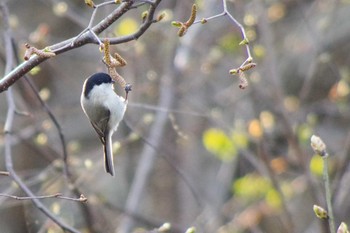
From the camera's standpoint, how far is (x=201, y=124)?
580cm

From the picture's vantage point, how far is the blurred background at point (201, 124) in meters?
4.27

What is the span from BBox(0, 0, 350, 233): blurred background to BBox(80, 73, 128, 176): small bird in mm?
679

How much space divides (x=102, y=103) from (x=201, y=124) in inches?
130

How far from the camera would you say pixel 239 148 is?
4535 millimetres

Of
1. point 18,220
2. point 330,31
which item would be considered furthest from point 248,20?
point 18,220

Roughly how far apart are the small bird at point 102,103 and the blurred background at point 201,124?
0.68m

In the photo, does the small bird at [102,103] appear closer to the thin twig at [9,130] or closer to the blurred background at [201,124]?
the thin twig at [9,130]

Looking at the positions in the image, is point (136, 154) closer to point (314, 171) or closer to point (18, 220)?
point (18, 220)

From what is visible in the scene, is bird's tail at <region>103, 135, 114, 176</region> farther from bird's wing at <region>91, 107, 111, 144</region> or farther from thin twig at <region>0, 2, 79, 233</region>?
thin twig at <region>0, 2, 79, 233</region>

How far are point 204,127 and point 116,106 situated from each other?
3.31 m

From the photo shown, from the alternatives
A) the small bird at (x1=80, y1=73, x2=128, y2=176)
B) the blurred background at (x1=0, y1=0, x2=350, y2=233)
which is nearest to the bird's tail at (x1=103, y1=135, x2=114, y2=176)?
the small bird at (x1=80, y1=73, x2=128, y2=176)

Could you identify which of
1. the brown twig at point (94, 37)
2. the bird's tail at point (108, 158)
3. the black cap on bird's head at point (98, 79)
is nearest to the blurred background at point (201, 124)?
the bird's tail at point (108, 158)

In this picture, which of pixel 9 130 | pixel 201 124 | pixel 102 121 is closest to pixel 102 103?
pixel 102 121

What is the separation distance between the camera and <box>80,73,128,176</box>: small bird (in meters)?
2.46
